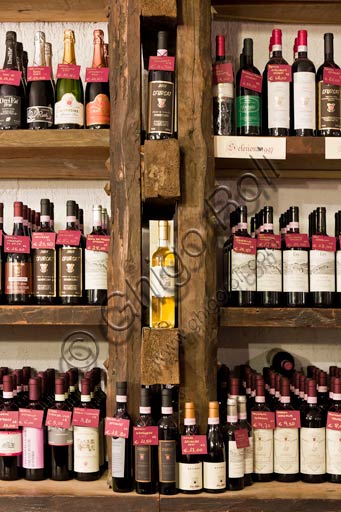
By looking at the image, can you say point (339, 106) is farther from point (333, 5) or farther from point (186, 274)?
point (186, 274)

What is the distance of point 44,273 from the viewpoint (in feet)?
6.28

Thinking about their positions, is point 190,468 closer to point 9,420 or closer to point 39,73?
point 9,420

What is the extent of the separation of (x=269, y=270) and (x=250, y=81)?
1.82 ft

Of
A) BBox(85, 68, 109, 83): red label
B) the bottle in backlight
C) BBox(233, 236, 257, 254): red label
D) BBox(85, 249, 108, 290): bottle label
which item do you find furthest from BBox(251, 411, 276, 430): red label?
BBox(85, 68, 109, 83): red label

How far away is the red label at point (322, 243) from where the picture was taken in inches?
74.1

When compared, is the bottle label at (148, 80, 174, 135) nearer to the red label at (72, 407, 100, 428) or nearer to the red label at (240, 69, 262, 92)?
the red label at (240, 69, 262, 92)

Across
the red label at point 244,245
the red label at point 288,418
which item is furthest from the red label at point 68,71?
the red label at point 288,418

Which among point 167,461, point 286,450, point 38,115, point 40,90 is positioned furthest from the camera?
point 40,90

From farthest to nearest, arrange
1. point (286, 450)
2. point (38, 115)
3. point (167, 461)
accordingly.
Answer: point (38, 115) < point (286, 450) < point (167, 461)

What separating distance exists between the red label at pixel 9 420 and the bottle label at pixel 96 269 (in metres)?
0.40

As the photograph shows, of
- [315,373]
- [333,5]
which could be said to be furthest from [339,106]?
[315,373]

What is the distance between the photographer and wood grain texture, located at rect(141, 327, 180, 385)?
67.8 inches

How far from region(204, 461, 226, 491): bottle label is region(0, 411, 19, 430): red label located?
53 centimetres

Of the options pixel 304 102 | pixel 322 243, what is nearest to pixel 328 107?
pixel 304 102
